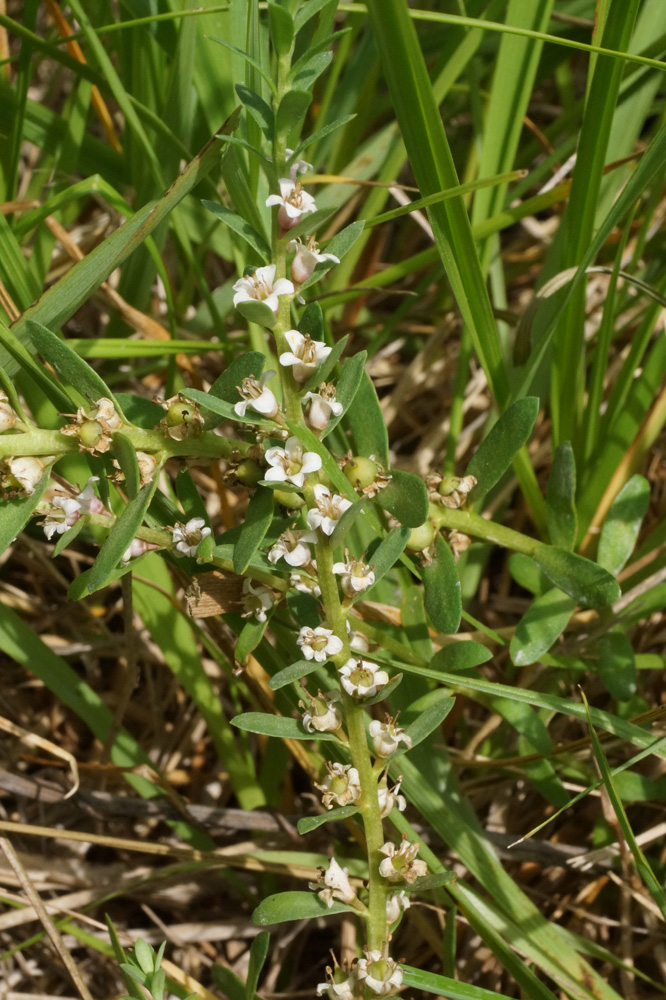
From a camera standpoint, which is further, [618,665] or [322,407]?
[618,665]

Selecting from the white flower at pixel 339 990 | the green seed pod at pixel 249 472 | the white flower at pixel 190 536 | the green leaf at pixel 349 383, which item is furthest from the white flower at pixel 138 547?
the white flower at pixel 339 990

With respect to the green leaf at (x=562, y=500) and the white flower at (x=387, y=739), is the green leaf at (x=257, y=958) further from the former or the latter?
the green leaf at (x=562, y=500)

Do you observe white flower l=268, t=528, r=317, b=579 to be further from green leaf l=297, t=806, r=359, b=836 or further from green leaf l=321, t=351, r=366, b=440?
green leaf l=297, t=806, r=359, b=836

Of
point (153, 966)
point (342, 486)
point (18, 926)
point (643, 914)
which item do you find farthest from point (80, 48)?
point (643, 914)

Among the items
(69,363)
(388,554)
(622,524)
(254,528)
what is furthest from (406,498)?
(622,524)

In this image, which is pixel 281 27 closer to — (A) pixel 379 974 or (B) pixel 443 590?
(B) pixel 443 590

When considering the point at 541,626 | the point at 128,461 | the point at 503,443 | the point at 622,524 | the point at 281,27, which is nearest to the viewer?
the point at 281,27

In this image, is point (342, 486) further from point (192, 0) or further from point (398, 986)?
point (192, 0)
